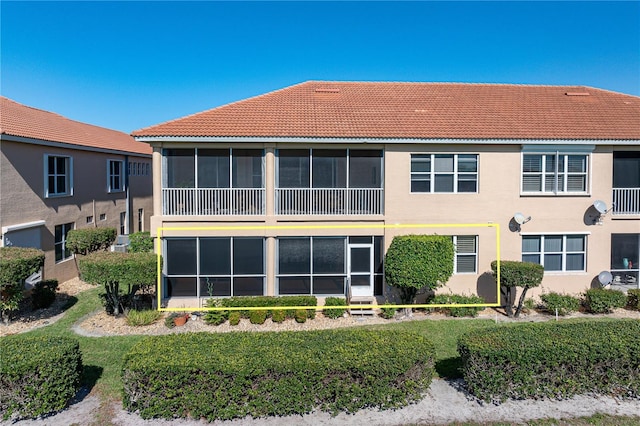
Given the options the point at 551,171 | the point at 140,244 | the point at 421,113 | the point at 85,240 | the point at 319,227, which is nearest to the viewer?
the point at 319,227

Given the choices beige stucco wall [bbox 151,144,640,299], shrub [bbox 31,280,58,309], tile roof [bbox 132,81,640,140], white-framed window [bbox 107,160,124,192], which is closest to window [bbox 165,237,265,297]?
beige stucco wall [bbox 151,144,640,299]

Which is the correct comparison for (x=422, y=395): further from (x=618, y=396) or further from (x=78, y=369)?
(x=78, y=369)

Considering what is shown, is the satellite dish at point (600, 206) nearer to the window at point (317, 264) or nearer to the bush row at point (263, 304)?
the window at point (317, 264)

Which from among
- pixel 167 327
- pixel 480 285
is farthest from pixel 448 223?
pixel 167 327

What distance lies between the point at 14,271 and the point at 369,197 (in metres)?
11.2

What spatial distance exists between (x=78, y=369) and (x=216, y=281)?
21.7ft

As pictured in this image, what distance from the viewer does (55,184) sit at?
16812mm

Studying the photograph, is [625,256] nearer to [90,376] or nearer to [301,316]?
[301,316]

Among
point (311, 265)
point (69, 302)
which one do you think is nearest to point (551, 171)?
point (311, 265)

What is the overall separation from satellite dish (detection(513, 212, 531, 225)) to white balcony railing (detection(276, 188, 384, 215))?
15.8ft

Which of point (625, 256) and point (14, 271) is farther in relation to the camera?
point (625, 256)

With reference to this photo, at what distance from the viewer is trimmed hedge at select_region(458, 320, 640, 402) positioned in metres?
7.24

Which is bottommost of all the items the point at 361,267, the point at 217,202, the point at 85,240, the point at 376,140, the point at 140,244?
the point at 361,267

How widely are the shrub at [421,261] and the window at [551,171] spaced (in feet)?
14.3
